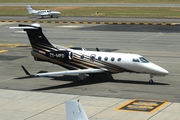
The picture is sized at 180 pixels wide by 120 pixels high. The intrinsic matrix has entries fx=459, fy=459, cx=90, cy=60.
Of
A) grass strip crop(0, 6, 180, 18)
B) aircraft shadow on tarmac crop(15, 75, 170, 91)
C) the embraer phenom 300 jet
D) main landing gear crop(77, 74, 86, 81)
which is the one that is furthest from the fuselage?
grass strip crop(0, 6, 180, 18)

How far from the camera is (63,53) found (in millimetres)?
42406

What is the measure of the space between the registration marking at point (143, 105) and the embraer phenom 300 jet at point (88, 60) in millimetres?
5593

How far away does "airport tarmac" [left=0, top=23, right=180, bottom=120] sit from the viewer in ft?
106

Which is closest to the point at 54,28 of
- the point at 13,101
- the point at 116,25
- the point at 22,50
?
the point at 116,25

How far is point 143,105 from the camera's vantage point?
33469 millimetres

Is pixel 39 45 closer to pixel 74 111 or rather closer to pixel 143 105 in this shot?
pixel 143 105

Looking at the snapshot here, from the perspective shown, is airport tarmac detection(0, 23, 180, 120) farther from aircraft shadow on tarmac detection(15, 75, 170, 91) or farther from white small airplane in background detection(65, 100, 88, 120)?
white small airplane in background detection(65, 100, 88, 120)

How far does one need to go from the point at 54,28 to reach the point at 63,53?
44305mm

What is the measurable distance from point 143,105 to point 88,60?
31.3 feet

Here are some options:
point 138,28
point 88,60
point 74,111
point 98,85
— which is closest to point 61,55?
point 88,60

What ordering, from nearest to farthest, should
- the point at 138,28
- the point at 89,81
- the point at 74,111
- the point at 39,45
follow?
1. the point at 74,111
2. the point at 89,81
3. the point at 39,45
4. the point at 138,28

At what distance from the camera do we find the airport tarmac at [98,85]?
32250 mm

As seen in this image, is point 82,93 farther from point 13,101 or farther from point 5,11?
point 5,11

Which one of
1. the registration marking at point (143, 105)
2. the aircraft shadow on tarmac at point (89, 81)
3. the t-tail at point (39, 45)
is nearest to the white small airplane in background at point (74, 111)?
the registration marking at point (143, 105)
